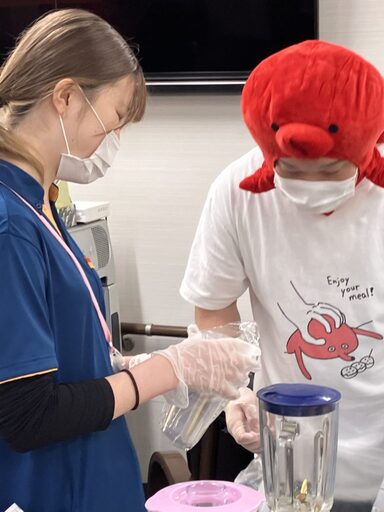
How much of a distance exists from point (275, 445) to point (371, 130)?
474 millimetres

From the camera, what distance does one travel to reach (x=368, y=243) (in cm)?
129

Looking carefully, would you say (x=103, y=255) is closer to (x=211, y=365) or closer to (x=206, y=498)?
(x=211, y=365)

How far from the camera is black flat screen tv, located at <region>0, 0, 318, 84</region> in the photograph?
94.6 inches

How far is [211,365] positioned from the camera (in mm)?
→ 1197

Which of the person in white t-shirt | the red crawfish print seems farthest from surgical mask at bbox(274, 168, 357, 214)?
the red crawfish print

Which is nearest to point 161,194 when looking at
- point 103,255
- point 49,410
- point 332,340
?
point 103,255

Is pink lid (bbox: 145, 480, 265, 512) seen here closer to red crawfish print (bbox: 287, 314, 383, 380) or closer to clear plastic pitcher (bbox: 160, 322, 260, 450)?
clear plastic pitcher (bbox: 160, 322, 260, 450)

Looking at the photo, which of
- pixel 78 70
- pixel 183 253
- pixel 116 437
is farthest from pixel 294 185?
pixel 183 253

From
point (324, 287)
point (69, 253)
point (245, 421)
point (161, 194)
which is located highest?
point (69, 253)

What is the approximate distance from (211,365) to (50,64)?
0.51 meters

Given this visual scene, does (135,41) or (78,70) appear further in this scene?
(135,41)

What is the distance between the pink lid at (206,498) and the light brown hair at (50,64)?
505mm

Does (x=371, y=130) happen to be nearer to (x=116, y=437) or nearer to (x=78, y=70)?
(x=78, y=70)

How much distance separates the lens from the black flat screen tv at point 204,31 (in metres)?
2.40
